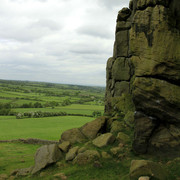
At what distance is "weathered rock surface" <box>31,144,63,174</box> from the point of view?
885 inches

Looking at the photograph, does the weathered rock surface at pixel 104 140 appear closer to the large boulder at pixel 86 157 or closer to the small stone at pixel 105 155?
the small stone at pixel 105 155

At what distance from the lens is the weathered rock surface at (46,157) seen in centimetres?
2247

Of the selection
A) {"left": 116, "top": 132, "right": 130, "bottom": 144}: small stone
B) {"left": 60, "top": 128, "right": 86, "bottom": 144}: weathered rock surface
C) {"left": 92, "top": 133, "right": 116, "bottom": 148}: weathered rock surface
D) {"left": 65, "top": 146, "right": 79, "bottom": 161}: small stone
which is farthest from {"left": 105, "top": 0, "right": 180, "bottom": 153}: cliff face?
{"left": 60, "top": 128, "right": 86, "bottom": 144}: weathered rock surface

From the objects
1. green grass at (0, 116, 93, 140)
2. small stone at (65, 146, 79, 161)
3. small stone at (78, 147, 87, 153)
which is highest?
small stone at (78, 147, 87, 153)

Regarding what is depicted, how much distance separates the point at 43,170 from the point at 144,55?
1840 cm

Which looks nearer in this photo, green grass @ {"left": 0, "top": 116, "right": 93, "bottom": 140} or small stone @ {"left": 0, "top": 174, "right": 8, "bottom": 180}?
small stone @ {"left": 0, "top": 174, "right": 8, "bottom": 180}

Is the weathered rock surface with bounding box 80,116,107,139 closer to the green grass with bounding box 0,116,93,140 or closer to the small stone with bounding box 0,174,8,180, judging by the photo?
the small stone with bounding box 0,174,8,180

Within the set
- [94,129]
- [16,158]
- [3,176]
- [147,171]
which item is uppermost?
[94,129]

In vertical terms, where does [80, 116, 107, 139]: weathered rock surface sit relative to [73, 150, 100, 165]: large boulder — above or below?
above

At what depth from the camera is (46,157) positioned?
23453 millimetres

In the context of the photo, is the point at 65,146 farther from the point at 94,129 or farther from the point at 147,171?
the point at 147,171

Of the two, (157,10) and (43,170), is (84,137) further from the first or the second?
(157,10)

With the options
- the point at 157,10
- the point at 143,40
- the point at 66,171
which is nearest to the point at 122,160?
the point at 66,171

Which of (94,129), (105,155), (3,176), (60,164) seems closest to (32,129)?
(94,129)
